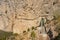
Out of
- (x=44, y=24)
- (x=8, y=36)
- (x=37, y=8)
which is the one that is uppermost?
(x=37, y=8)

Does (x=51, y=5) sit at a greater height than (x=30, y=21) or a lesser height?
greater

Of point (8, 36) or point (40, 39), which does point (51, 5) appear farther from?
point (8, 36)

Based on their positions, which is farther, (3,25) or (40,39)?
(3,25)

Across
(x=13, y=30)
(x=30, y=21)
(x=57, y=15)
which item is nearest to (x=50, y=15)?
(x=57, y=15)

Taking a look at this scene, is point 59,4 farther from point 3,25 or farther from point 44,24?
point 3,25

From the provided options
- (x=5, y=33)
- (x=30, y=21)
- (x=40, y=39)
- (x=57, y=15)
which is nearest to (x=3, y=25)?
(x=5, y=33)

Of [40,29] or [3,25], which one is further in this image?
[3,25]
